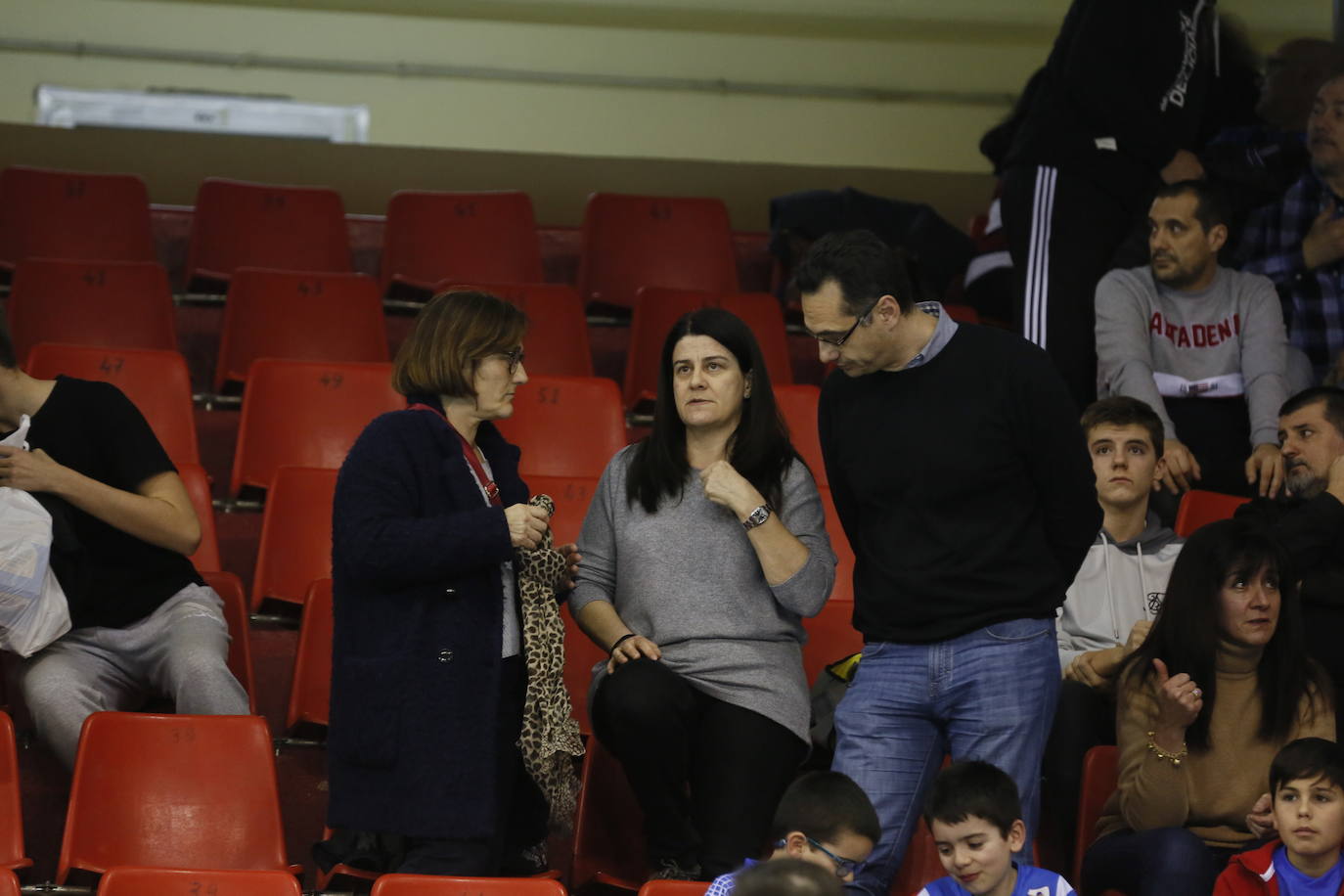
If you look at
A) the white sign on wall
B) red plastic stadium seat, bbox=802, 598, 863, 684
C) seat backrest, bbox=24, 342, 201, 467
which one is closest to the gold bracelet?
red plastic stadium seat, bbox=802, 598, 863, 684

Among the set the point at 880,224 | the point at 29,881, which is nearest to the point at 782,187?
the point at 880,224

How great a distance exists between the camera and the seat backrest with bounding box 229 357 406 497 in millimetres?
3752

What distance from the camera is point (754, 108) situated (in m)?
7.00

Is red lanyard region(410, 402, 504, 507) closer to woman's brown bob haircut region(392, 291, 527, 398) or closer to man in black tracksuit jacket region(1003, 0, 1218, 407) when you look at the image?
woman's brown bob haircut region(392, 291, 527, 398)

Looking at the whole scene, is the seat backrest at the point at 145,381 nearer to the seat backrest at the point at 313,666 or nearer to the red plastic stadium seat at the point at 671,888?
the seat backrest at the point at 313,666

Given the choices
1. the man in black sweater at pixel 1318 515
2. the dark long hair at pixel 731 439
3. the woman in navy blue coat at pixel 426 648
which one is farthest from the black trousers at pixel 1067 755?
the woman in navy blue coat at pixel 426 648

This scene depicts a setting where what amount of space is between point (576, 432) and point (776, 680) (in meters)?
1.30

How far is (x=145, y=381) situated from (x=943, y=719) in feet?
6.55

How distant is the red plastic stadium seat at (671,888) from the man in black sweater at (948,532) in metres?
0.22

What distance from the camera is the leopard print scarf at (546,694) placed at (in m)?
2.57

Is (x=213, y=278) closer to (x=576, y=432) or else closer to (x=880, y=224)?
(x=576, y=432)

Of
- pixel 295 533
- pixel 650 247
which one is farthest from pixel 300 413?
pixel 650 247

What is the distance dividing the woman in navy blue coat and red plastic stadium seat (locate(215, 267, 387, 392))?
5.72 feet

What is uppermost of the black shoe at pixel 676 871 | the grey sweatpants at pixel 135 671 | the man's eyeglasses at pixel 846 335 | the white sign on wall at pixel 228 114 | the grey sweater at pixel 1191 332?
the white sign on wall at pixel 228 114
